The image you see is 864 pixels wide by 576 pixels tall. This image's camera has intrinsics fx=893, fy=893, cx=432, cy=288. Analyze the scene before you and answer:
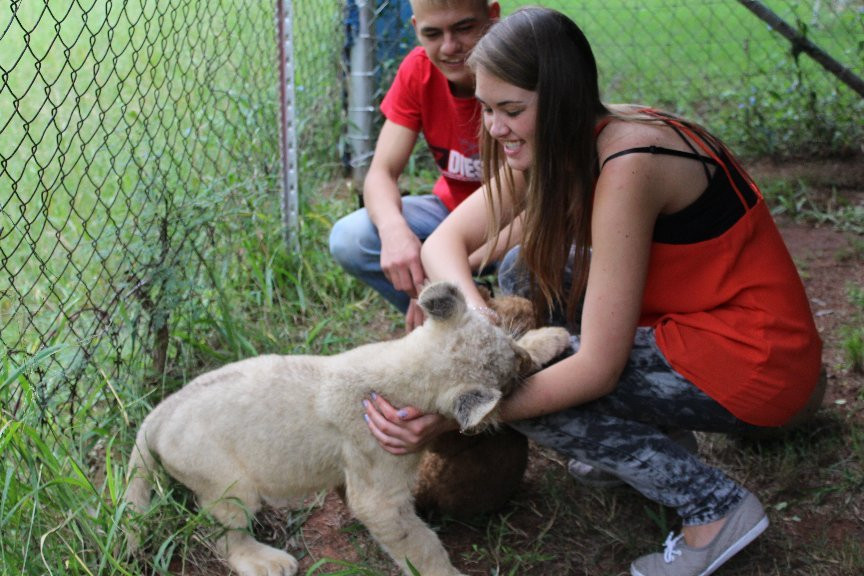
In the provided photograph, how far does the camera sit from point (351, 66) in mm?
6566

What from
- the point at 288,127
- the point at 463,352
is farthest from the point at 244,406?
the point at 288,127

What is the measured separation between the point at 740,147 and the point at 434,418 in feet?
15.9

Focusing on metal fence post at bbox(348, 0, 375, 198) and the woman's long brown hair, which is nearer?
the woman's long brown hair

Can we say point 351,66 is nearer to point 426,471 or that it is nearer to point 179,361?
point 179,361

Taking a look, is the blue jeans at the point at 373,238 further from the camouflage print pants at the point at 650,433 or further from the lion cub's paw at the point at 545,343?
the camouflage print pants at the point at 650,433

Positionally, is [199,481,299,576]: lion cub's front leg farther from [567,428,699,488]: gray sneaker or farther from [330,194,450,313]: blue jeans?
[330,194,450,313]: blue jeans

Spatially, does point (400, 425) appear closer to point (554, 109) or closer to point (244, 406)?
point (244, 406)

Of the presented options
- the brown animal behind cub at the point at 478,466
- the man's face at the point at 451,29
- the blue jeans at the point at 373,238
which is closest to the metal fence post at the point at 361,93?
the blue jeans at the point at 373,238

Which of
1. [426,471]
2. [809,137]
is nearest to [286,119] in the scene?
[426,471]

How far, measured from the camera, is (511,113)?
3.03 meters

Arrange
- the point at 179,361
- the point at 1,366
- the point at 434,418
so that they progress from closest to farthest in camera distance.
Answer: the point at 434,418
the point at 1,366
the point at 179,361

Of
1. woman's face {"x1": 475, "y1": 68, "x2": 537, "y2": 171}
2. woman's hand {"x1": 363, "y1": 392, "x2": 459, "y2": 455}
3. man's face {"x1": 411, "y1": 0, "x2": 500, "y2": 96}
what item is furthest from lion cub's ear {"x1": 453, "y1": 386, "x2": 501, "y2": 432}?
man's face {"x1": 411, "y1": 0, "x2": 500, "y2": 96}

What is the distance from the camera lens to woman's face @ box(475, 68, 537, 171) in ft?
9.77

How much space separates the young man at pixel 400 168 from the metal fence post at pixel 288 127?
39.5 inches
